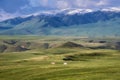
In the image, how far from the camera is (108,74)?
424 ft

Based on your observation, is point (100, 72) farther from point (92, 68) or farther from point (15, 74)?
point (15, 74)

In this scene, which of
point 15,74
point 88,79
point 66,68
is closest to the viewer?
point 88,79

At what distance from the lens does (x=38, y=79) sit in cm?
12538

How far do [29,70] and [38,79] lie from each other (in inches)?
849

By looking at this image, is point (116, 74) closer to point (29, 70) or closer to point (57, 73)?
point (57, 73)

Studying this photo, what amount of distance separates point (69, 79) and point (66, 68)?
2711 centimetres

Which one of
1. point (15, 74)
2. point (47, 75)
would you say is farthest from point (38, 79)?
point (15, 74)

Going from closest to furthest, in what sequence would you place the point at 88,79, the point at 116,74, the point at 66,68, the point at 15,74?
the point at 88,79 → the point at 116,74 → the point at 15,74 → the point at 66,68

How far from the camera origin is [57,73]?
444 feet

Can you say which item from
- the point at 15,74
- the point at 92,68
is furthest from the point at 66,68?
the point at 15,74

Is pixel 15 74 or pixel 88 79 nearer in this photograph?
pixel 88 79

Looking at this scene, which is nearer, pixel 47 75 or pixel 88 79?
pixel 88 79

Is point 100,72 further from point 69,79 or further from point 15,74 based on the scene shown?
point 15,74

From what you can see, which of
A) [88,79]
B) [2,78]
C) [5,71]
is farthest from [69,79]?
[5,71]
